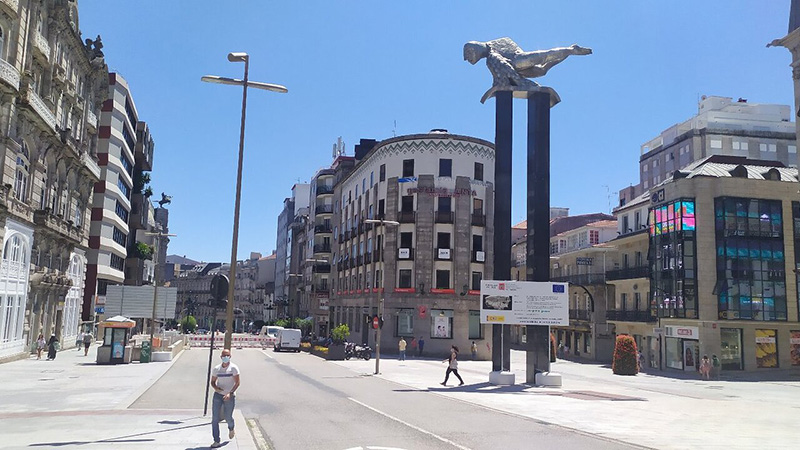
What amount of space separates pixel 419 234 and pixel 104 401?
39.5 metres

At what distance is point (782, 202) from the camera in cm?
4397

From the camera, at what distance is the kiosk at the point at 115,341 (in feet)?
116

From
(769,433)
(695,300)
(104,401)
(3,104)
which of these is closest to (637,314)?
(695,300)

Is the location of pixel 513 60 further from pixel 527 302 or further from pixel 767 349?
pixel 767 349

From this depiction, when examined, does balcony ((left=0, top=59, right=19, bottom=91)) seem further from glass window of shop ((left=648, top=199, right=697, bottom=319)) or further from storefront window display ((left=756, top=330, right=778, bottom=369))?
storefront window display ((left=756, top=330, right=778, bottom=369))

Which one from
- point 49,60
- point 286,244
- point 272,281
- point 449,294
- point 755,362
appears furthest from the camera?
point 272,281

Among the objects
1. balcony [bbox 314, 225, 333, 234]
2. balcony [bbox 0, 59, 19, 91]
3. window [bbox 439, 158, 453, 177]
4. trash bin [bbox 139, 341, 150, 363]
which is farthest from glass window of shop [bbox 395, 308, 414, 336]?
balcony [bbox 0, 59, 19, 91]

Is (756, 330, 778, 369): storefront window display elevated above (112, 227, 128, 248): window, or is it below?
below

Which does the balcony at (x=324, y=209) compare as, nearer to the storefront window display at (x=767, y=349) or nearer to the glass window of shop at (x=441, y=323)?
the glass window of shop at (x=441, y=323)

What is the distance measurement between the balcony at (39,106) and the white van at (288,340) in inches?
1083

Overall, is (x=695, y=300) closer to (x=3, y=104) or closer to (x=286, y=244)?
(x=3, y=104)

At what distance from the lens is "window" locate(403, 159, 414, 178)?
58031 mm

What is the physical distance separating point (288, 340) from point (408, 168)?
63.5 ft

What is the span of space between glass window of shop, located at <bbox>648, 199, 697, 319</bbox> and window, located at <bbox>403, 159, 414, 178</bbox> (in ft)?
71.1
